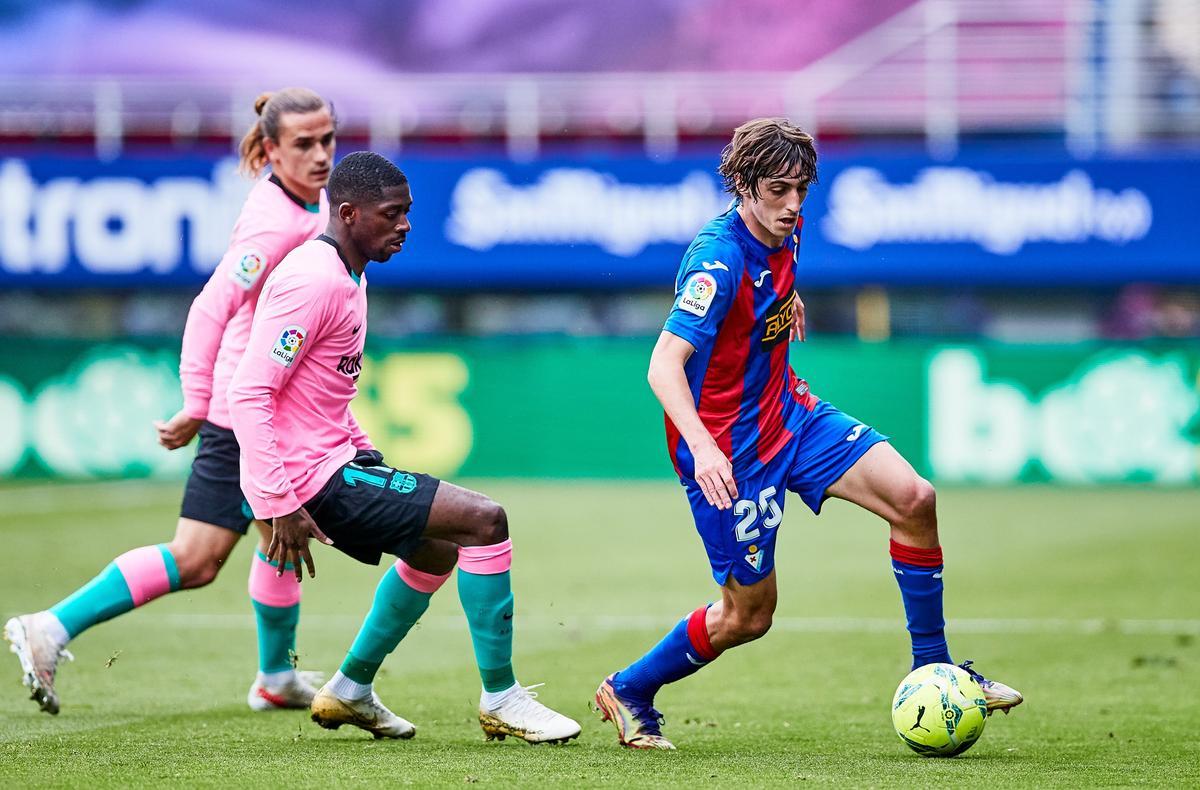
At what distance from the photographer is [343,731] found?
252 inches

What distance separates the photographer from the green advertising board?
63.5ft

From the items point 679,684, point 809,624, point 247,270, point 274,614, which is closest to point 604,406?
point 809,624

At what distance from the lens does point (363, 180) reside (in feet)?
18.3

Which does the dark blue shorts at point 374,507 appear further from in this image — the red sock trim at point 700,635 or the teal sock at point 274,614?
the teal sock at point 274,614

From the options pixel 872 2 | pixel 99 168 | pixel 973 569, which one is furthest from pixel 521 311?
pixel 973 569

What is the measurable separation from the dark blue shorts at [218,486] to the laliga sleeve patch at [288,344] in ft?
3.85

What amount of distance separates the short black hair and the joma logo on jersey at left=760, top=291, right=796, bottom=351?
4.21 feet

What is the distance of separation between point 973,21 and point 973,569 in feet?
39.6

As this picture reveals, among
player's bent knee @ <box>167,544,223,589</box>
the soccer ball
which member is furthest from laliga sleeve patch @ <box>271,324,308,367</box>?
the soccer ball

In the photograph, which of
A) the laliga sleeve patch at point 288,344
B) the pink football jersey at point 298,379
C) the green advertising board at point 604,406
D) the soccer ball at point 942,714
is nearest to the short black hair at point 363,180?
the pink football jersey at point 298,379

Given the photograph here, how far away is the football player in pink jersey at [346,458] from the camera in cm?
546

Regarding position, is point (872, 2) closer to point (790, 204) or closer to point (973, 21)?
point (973, 21)

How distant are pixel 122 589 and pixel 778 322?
2.65 meters

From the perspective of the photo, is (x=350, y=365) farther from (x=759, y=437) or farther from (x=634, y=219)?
(x=634, y=219)
